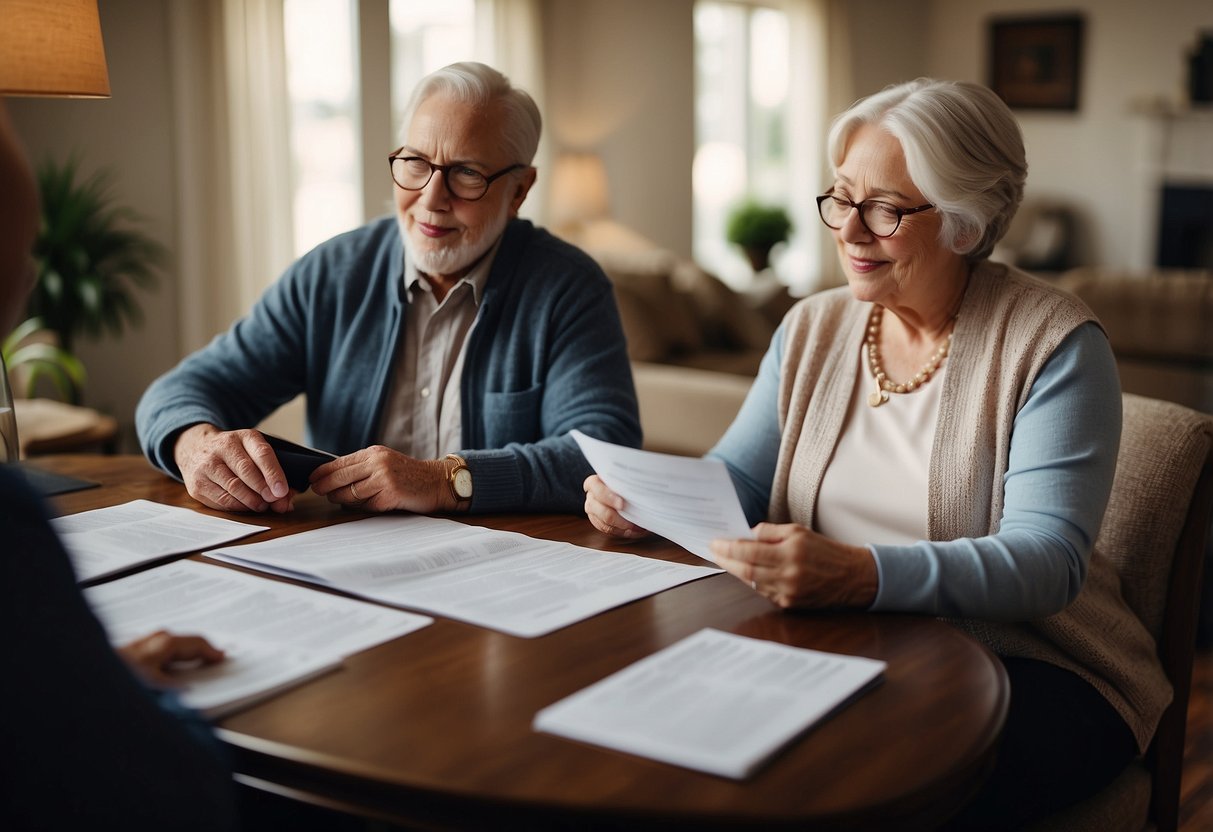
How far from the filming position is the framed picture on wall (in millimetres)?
8555

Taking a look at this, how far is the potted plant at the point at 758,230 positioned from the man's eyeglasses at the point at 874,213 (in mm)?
5596

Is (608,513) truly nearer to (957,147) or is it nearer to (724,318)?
(957,147)

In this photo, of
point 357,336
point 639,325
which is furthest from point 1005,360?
point 639,325

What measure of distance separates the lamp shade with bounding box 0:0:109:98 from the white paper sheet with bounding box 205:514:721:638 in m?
0.73

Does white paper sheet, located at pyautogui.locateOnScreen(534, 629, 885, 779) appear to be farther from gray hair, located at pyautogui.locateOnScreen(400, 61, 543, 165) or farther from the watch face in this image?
gray hair, located at pyautogui.locateOnScreen(400, 61, 543, 165)

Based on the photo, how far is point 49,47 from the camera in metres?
1.58

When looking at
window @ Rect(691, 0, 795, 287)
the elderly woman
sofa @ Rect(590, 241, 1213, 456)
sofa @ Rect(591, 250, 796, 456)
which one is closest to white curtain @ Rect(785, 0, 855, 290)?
window @ Rect(691, 0, 795, 287)

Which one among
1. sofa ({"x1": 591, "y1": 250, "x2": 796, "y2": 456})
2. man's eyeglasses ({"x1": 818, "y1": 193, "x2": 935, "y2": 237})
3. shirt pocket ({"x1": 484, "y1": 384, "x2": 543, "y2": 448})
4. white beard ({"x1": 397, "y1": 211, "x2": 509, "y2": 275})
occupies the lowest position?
sofa ({"x1": 591, "y1": 250, "x2": 796, "y2": 456})

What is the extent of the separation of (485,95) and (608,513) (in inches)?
28.4

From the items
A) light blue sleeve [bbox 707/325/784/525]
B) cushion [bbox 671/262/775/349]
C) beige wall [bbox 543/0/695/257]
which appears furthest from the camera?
beige wall [bbox 543/0/695/257]

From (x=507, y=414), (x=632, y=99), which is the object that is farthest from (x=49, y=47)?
(x=632, y=99)

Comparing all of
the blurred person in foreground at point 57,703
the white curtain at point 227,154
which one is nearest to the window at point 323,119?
the white curtain at point 227,154

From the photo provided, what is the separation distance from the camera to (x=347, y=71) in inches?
207

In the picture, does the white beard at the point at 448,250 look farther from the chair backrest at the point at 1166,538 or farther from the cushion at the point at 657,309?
the cushion at the point at 657,309
